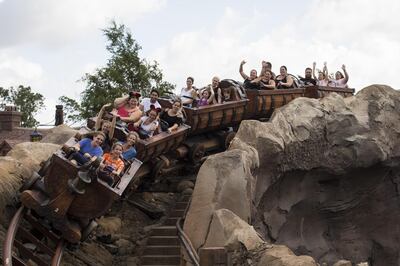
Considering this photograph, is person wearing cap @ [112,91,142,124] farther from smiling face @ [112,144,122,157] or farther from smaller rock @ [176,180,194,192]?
smaller rock @ [176,180,194,192]

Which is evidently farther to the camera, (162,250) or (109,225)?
(109,225)

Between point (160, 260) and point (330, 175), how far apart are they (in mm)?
5220

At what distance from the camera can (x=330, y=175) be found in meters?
14.8

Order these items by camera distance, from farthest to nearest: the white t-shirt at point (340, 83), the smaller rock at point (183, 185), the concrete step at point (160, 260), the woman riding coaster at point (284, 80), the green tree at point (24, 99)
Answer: the green tree at point (24, 99), the white t-shirt at point (340, 83), the woman riding coaster at point (284, 80), the smaller rock at point (183, 185), the concrete step at point (160, 260)

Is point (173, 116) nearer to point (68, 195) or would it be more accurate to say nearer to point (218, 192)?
point (218, 192)

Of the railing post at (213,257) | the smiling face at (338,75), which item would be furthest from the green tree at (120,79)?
the railing post at (213,257)

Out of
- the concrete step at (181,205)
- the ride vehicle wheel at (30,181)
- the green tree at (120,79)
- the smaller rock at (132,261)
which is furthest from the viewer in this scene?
the green tree at (120,79)

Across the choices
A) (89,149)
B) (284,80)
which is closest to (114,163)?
(89,149)

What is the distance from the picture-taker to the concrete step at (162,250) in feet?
35.4

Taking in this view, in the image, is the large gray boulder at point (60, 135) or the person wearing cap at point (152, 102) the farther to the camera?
the large gray boulder at point (60, 135)

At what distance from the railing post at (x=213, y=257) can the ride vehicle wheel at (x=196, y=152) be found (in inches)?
186

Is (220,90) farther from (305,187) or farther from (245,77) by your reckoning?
(305,187)

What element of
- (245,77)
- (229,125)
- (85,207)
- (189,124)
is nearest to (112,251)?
(85,207)

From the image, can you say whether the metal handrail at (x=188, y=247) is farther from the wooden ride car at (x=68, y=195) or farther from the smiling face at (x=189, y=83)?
the smiling face at (x=189, y=83)
